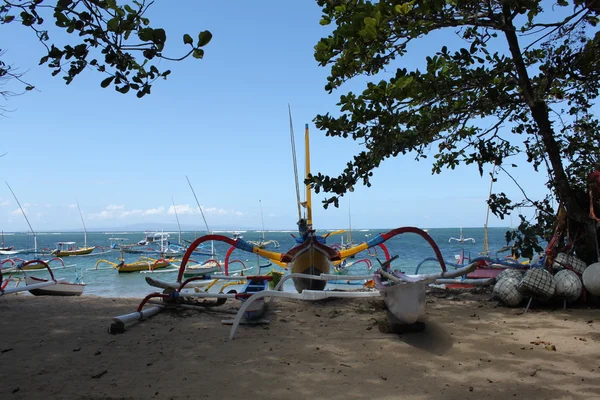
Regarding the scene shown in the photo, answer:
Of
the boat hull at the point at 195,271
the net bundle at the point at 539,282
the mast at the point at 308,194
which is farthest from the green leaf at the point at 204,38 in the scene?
the boat hull at the point at 195,271

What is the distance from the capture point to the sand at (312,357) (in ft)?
11.3

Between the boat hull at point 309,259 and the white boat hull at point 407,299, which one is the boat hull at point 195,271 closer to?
the boat hull at point 309,259

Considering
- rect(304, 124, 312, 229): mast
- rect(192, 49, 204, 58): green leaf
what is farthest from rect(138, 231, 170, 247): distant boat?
rect(192, 49, 204, 58): green leaf

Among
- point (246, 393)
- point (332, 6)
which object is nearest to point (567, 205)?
point (332, 6)

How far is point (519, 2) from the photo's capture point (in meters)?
3.79

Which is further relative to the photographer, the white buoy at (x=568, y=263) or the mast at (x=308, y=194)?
the mast at (x=308, y=194)

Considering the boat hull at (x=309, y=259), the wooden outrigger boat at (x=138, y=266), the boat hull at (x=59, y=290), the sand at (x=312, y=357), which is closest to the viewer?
the sand at (x=312, y=357)

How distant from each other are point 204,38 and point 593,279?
5.51 meters

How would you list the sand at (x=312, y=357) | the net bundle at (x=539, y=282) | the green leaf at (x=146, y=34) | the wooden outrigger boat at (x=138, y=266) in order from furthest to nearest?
the wooden outrigger boat at (x=138, y=266) → the net bundle at (x=539, y=282) → the sand at (x=312, y=357) → the green leaf at (x=146, y=34)

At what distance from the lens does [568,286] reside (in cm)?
544

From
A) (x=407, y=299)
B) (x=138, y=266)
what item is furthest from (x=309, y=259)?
(x=138, y=266)

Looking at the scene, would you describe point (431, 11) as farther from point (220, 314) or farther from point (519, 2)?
point (220, 314)

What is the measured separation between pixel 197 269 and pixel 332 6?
17.4m

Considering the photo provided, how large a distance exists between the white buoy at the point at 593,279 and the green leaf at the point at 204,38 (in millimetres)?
5468
